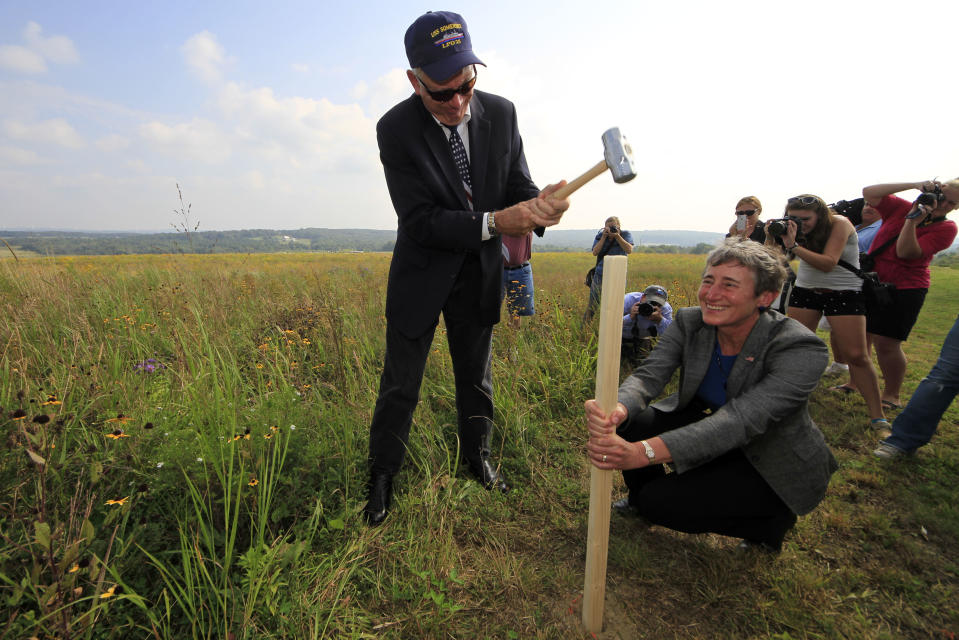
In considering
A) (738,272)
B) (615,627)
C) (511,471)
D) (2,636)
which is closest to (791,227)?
(738,272)

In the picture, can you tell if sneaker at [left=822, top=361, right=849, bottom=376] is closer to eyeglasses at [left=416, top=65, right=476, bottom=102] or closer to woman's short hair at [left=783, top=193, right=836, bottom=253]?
woman's short hair at [left=783, top=193, right=836, bottom=253]

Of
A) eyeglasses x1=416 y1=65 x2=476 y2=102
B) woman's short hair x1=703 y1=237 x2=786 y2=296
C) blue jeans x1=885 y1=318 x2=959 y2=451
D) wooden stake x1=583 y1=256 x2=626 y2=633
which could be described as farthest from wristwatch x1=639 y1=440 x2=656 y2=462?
blue jeans x1=885 y1=318 x2=959 y2=451

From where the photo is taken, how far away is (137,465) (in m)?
1.85

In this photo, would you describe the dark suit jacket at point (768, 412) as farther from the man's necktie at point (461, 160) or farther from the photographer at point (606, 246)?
the photographer at point (606, 246)

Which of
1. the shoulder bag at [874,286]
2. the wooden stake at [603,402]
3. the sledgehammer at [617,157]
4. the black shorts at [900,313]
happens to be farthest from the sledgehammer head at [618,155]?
the black shorts at [900,313]

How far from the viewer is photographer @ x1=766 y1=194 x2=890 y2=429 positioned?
315 centimetres

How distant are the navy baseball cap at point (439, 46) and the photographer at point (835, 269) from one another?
274cm

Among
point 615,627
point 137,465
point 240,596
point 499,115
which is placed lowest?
point 615,627

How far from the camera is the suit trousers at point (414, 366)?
83.0 inches

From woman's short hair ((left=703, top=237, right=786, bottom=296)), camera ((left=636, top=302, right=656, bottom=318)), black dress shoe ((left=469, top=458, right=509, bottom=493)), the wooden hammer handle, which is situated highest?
the wooden hammer handle

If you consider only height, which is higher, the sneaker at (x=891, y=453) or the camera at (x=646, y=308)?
the camera at (x=646, y=308)

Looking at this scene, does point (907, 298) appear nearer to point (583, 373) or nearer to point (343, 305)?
point (583, 373)

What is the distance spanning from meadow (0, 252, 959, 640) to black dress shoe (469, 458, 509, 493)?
2.7 inches

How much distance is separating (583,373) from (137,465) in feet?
9.84
